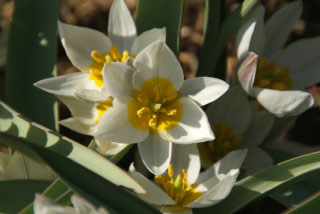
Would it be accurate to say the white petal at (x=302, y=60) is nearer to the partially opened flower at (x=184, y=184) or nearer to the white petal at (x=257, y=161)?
the white petal at (x=257, y=161)

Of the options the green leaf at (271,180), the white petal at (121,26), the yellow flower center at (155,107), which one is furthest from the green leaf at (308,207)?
the white petal at (121,26)

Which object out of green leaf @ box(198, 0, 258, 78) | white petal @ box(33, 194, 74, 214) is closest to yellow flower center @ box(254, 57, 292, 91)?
green leaf @ box(198, 0, 258, 78)

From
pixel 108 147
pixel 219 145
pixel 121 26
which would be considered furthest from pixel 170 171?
pixel 121 26

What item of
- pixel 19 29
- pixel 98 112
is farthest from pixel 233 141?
pixel 19 29

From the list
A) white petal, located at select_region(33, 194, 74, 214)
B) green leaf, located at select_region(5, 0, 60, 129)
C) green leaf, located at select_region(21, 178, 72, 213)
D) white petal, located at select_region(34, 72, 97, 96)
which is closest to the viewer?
white petal, located at select_region(33, 194, 74, 214)

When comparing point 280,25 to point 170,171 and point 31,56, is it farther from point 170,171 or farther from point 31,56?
point 31,56

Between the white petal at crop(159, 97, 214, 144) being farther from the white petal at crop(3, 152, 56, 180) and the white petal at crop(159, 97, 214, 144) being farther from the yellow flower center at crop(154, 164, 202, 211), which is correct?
the white petal at crop(3, 152, 56, 180)

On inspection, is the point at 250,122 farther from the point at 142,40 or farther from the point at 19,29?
the point at 19,29
